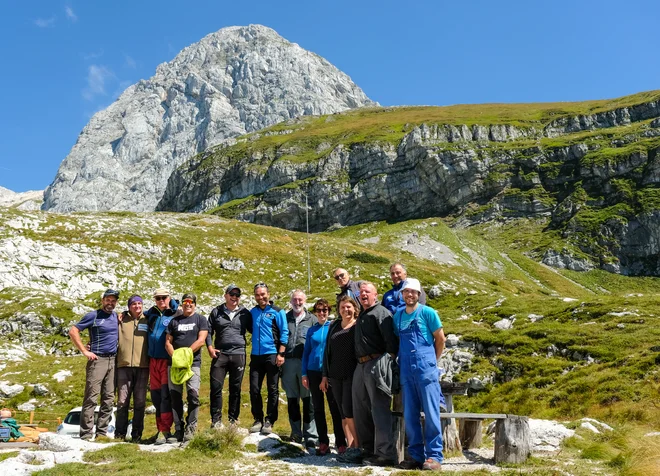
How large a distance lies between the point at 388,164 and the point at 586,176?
54194mm

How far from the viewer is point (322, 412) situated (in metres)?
9.80

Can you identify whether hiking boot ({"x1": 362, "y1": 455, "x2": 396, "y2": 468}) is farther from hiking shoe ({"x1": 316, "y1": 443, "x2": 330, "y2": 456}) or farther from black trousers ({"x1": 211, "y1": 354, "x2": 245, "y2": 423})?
black trousers ({"x1": 211, "y1": 354, "x2": 245, "y2": 423})

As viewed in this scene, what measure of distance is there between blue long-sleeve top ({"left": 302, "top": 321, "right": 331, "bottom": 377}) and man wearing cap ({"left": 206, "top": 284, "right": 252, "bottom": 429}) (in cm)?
160

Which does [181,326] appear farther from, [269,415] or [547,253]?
[547,253]

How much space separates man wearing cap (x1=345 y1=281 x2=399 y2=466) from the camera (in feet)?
27.3

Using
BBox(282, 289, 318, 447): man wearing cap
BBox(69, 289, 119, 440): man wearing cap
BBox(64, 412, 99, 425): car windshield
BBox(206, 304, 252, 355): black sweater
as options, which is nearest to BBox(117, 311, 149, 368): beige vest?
BBox(69, 289, 119, 440): man wearing cap

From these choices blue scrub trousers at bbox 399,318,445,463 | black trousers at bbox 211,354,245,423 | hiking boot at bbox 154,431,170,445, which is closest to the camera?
blue scrub trousers at bbox 399,318,445,463

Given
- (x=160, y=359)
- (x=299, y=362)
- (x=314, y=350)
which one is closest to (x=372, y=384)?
(x=314, y=350)

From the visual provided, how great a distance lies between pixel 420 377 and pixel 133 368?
7.06m

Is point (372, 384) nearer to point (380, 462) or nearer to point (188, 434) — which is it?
point (380, 462)

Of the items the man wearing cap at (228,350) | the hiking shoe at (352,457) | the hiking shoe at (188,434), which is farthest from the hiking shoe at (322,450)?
the hiking shoe at (188,434)

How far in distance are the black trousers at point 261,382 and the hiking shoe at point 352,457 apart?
8.54 ft

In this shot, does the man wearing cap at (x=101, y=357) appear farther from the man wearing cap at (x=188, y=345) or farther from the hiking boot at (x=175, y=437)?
the hiking boot at (x=175, y=437)

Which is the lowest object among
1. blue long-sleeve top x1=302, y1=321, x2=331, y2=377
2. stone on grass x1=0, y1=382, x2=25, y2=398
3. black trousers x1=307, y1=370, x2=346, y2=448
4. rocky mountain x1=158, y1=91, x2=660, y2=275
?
stone on grass x1=0, y1=382, x2=25, y2=398
